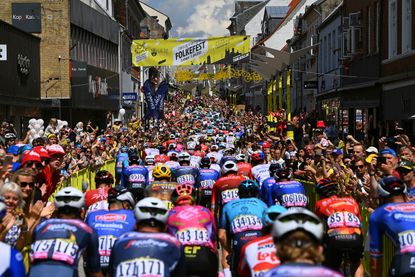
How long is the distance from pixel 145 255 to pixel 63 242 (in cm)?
73

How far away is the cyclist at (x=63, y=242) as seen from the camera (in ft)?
20.8

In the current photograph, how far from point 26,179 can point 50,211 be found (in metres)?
0.66

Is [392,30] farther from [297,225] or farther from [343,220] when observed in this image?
[297,225]

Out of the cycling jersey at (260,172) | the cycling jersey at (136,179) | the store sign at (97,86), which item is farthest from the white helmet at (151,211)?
the store sign at (97,86)

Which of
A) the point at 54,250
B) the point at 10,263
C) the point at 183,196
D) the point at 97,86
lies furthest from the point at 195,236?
the point at 97,86

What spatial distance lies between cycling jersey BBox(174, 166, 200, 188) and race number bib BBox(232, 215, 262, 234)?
5528 millimetres

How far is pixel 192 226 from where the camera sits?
8.22 m

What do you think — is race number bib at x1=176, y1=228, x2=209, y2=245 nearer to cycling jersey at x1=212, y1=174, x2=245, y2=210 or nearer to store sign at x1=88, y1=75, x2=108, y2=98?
cycling jersey at x1=212, y1=174, x2=245, y2=210

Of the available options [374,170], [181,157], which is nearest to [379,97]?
[181,157]

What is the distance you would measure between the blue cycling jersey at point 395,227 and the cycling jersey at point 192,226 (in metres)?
1.54

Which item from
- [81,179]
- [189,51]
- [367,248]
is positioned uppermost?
[189,51]

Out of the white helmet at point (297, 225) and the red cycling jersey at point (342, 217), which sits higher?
the white helmet at point (297, 225)

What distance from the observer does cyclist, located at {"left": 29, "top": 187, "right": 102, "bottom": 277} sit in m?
6.34

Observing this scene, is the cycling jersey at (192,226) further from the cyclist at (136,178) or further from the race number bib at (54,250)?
the cyclist at (136,178)
